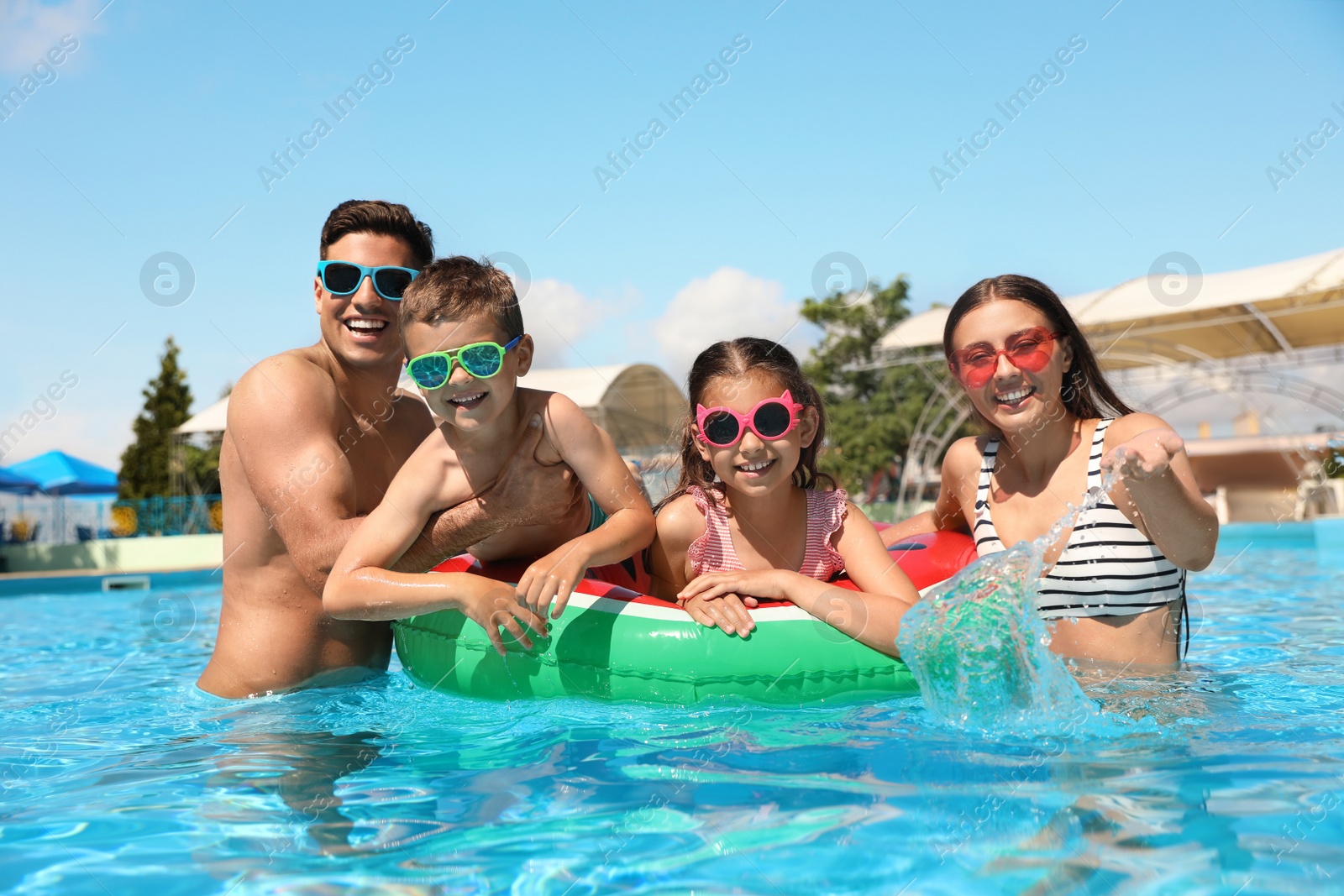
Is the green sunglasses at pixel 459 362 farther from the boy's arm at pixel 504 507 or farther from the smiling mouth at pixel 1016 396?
the smiling mouth at pixel 1016 396

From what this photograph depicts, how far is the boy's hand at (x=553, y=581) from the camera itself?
294cm

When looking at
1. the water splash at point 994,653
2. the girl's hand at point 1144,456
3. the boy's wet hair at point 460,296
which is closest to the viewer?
the girl's hand at point 1144,456

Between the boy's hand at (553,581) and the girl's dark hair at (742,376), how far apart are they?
65 centimetres

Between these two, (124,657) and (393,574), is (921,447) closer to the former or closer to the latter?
(124,657)

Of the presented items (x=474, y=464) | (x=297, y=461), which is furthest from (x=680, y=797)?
(x=297, y=461)

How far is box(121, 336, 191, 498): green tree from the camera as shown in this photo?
2470 centimetres

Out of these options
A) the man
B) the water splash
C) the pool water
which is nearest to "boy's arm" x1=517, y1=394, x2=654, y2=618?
the man

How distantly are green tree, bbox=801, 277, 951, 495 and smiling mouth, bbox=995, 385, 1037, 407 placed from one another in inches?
785

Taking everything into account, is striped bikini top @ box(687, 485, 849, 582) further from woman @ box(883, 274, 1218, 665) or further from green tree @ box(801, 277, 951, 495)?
green tree @ box(801, 277, 951, 495)

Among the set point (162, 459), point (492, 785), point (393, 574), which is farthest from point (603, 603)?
point (162, 459)

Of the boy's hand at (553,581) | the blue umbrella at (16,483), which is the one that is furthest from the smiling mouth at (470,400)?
the blue umbrella at (16,483)

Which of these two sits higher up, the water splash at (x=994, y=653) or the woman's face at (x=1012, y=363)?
the woman's face at (x=1012, y=363)

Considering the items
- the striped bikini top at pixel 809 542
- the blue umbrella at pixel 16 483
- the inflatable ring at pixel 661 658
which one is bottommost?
the inflatable ring at pixel 661 658

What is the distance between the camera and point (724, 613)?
3086mm
